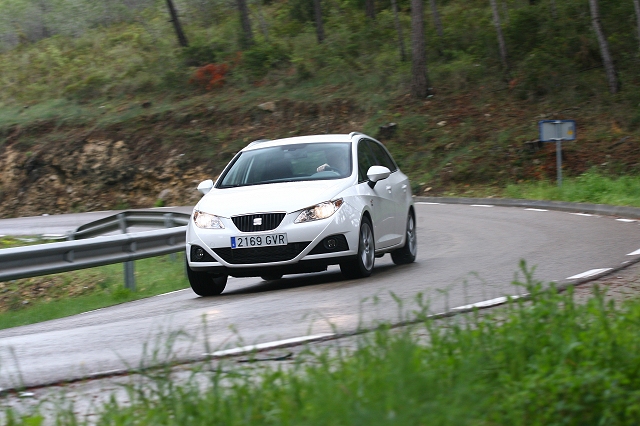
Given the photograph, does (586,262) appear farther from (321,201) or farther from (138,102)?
(138,102)

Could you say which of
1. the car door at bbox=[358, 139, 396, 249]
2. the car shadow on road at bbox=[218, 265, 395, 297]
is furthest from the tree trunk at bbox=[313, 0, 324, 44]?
the car shadow on road at bbox=[218, 265, 395, 297]

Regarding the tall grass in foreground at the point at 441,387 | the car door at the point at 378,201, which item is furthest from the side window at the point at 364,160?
the tall grass in foreground at the point at 441,387

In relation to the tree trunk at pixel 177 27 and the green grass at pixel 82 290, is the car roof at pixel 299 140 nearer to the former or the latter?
the green grass at pixel 82 290

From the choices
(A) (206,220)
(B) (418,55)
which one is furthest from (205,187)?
(B) (418,55)

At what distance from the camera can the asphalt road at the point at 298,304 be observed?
6578 mm

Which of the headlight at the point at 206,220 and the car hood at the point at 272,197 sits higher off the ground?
the car hood at the point at 272,197

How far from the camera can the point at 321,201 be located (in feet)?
34.0

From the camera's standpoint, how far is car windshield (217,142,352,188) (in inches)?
445

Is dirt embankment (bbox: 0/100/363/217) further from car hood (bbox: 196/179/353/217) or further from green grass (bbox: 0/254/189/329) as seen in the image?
car hood (bbox: 196/179/353/217)

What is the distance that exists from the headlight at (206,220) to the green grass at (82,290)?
1.91 m

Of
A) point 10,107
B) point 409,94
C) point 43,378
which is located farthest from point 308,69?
point 43,378

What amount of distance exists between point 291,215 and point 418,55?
27.4m

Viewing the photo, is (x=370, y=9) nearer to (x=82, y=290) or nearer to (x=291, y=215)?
(x=82, y=290)

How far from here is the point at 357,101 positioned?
39.0 metres
